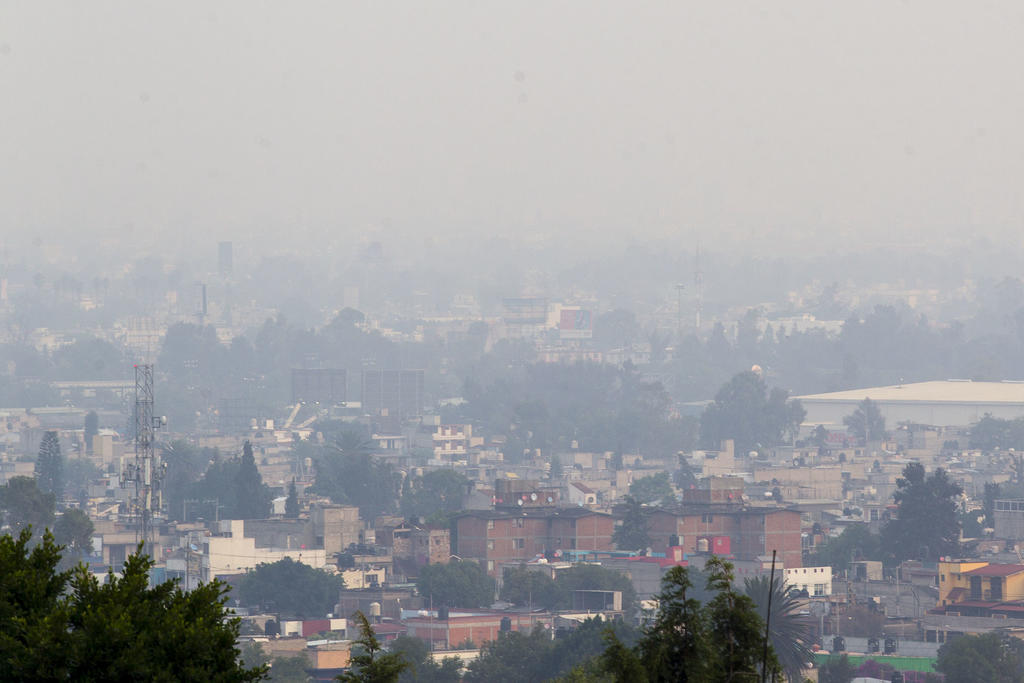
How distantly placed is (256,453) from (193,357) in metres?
25.2

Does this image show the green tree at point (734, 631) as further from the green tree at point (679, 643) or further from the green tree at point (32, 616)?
the green tree at point (32, 616)

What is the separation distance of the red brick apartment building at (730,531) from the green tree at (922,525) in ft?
4.77

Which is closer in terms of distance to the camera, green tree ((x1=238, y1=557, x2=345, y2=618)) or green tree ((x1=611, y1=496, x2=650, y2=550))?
green tree ((x1=238, y1=557, x2=345, y2=618))

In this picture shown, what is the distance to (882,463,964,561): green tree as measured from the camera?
29.7 metres

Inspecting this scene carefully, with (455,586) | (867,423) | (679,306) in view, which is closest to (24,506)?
(455,586)

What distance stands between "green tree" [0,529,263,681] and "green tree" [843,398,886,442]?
161 ft

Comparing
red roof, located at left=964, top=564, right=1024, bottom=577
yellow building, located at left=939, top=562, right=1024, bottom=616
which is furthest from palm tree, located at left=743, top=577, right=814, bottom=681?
red roof, located at left=964, top=564, right=1024, bottom=577

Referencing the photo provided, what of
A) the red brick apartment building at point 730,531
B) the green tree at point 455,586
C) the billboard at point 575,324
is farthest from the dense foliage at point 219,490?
the billboard at point 575,324

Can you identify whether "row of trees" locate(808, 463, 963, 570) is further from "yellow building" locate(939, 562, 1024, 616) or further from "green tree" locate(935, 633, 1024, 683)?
"green tree" locate(935, 633, 1024, 683)

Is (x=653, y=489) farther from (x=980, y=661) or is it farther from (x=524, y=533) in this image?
(x=980, y=661)

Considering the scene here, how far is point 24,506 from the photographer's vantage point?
2877 centimetres

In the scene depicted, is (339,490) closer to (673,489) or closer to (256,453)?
(673,489)

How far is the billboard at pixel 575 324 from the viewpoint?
89.6 metres

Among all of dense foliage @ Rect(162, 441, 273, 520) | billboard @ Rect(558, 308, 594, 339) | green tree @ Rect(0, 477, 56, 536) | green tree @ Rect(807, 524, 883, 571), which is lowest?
green tree @ Rect(807, 524, 883, 571)
